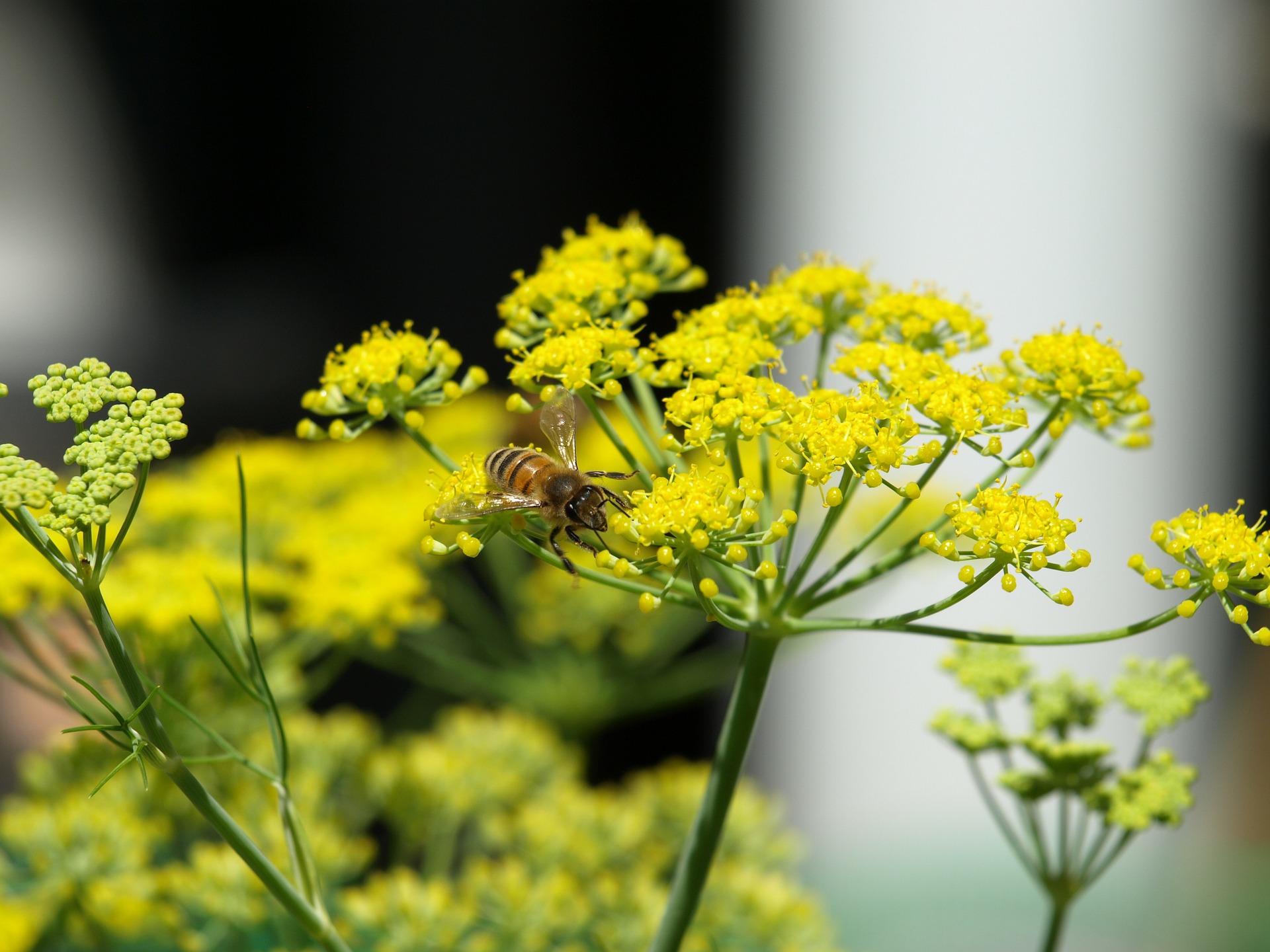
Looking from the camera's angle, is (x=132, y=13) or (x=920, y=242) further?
(x=920, y=242)

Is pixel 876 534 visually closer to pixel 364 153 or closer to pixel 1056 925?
pixel 1056 925

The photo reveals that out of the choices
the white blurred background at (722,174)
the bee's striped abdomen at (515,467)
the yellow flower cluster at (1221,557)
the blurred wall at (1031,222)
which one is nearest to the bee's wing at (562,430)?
the bee's striped abdomen at (515,467)

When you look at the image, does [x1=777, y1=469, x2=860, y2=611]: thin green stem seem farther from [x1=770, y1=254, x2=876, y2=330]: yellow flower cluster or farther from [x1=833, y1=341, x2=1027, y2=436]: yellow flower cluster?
[x1=770, y1=254, x2=876, y2=330]: yellow flower cluster

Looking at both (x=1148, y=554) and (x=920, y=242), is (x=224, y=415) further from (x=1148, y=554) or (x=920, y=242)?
(x=1148, y=554)

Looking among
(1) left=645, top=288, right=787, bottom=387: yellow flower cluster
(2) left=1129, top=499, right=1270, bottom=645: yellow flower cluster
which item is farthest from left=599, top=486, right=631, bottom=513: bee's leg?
(2) left=1129, top=499, right=1270, bottom=645: yellow flower cluster

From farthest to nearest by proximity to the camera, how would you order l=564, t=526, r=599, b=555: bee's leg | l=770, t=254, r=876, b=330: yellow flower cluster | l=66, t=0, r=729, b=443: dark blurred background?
l=66, t=0, r=729, b=443: dark blurred background
l=564, t=526, r=599, b=555: bee's leg
l=770, t=254, r=876, b=330: yellow flower cluster

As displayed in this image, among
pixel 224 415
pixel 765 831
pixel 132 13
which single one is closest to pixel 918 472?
pixel 765 831

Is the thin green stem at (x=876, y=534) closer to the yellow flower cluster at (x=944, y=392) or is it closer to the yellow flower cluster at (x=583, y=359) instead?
the yellow flower cluster at (x=944, y=392)
